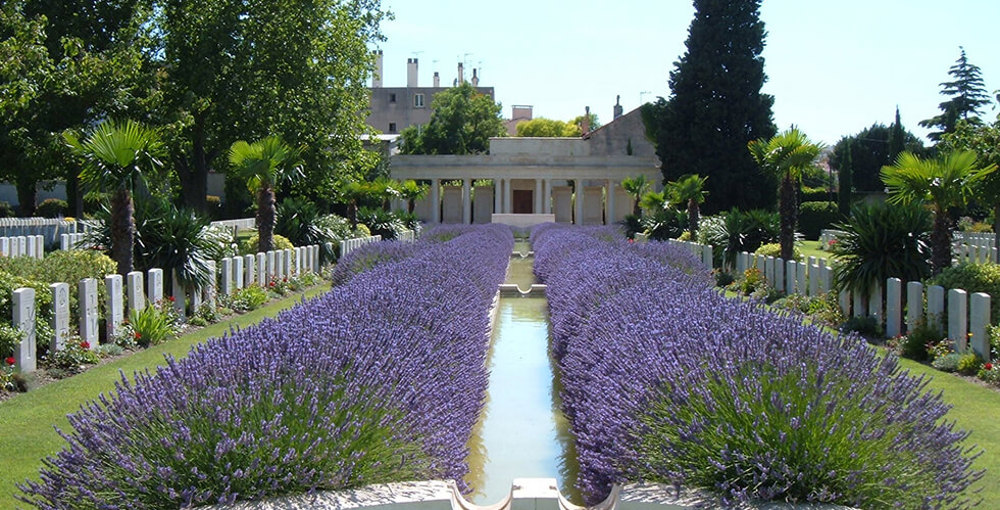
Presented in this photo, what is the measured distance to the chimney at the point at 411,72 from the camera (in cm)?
8762

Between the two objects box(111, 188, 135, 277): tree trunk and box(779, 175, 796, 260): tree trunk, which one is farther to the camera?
box(779, 175, 796, 260): tree trunk

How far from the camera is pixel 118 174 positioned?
499 inches

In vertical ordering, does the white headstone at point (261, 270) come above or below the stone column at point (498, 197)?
below

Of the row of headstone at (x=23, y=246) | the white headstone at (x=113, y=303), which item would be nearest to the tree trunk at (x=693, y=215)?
the row of headstone at (x=23, y=246)

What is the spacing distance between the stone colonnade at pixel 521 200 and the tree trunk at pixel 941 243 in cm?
4485

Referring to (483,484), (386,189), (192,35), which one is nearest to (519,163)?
(386,189)

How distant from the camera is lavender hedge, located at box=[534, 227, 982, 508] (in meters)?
4.13

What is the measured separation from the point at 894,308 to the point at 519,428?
6.05 metres

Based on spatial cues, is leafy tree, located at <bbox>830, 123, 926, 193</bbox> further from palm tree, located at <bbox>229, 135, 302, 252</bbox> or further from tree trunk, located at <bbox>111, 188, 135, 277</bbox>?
tree trunk, located at <bbox>111, 188, 135, 277</bbox>

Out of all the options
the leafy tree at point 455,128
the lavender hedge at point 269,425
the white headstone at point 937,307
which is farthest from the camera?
the leafy tree at point 455,128

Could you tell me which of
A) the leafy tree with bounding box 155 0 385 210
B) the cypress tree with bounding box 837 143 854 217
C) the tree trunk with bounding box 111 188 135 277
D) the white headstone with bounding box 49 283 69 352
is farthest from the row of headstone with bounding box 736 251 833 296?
the cypress tree with bounding box 837 143 854 217

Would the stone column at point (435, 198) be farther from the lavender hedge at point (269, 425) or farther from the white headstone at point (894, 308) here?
the lavender hedge at point (269, 425)

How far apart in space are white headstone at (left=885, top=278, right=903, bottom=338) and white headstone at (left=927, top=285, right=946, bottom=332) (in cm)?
102

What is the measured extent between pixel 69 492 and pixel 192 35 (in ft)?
82.7
